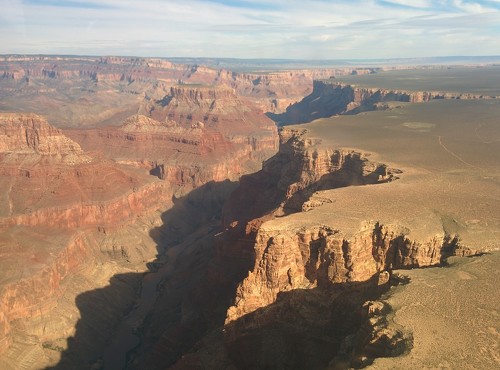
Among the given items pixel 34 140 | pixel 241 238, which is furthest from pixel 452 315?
pixel 34 140

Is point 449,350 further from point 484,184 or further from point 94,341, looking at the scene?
point 94,341

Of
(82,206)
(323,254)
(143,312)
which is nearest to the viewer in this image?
(323,254)

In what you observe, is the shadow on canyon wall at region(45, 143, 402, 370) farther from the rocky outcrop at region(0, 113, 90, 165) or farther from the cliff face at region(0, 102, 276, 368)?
the rocky outcrop at region(0, 113, 90, 165)

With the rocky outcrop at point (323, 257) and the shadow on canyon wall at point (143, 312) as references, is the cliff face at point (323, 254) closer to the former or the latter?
the rocky outcrop at point (323, 257)

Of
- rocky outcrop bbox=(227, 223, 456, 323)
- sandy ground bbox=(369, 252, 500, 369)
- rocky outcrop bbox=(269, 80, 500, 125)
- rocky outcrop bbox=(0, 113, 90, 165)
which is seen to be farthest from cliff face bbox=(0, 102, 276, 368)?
rocky outcrop bbox=(269, 80, 500, 125)

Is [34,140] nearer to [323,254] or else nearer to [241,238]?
[241,238]

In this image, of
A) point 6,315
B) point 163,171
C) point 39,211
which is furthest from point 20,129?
point 6,315
